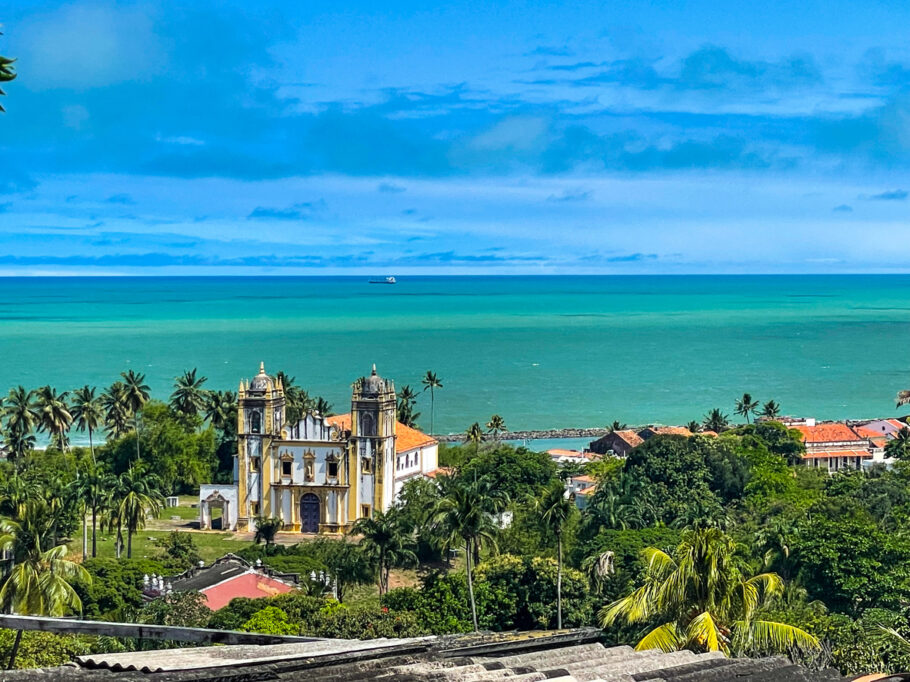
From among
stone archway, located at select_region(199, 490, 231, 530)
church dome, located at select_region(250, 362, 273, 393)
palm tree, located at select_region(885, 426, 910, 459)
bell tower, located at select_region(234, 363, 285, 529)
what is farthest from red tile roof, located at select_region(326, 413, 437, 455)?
palm tree, located at select_region(885, 426, 910, 459)

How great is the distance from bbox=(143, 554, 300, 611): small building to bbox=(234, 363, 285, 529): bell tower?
608 inches

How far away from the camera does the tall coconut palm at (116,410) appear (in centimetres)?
6962

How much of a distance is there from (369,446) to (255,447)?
5351 mm

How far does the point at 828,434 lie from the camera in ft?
247

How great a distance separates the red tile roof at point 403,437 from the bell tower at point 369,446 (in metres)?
1.61

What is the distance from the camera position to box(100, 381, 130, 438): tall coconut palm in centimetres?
6962

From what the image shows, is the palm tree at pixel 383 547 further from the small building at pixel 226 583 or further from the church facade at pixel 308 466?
the church facade at pixel 308 466

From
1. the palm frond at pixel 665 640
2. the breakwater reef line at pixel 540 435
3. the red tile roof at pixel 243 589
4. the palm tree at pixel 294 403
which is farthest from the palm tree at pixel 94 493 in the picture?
the breakwater reef line at pixel 540 435

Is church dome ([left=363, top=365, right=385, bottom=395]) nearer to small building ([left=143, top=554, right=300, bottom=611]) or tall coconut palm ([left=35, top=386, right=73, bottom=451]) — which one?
small building ([left=143, top=554, right=300, bottom=611])

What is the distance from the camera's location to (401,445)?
197 ft

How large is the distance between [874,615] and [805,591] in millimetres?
3202

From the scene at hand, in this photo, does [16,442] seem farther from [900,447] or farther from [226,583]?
[900,447]

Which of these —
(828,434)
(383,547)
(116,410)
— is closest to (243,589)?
(383,547)

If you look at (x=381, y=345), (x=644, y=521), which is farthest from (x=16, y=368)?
(x=644, y=521)
